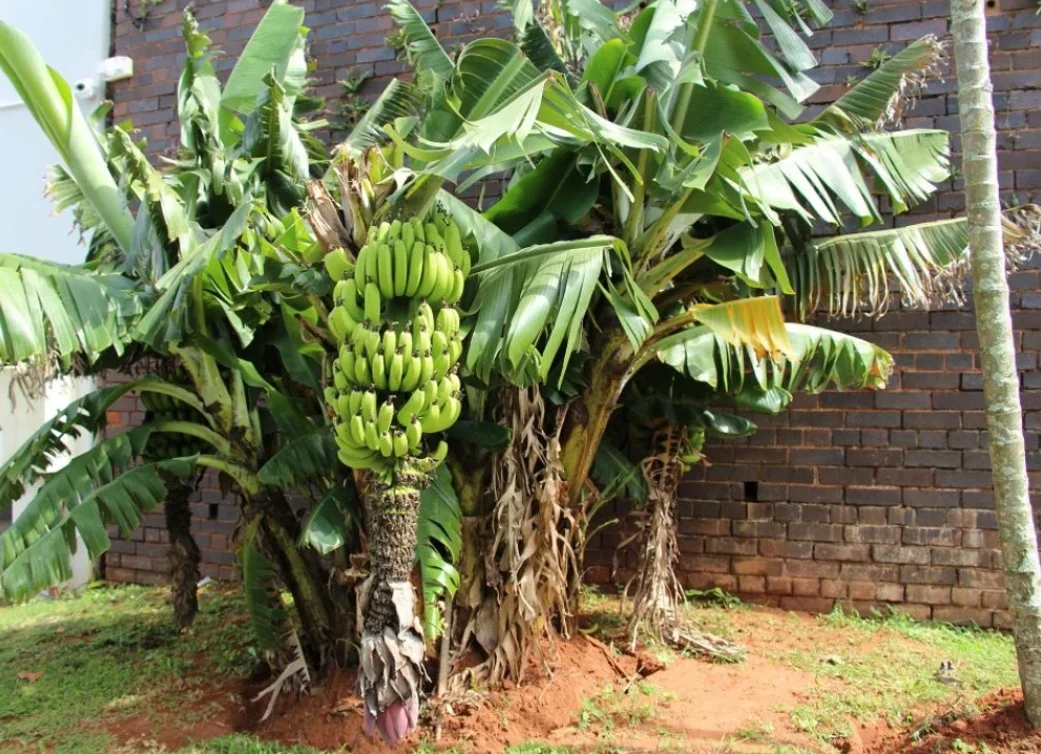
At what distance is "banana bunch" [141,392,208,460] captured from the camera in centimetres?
454

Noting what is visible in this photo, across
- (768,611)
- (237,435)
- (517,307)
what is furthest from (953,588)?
(237,435)

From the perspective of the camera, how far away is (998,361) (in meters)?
3.33

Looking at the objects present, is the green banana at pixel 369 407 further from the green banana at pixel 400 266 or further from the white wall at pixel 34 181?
the white wall at pixel 34 181

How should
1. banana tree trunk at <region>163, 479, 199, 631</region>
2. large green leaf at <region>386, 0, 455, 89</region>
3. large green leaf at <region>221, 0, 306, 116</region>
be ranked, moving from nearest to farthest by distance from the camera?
large green leaf at <region>221, 0, 306, 116</region> → large green leaf at <region>386, 0, 455, 89</region> → banana tree trunk at <region>163, 479, 199, 631</region>

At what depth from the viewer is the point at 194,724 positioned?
4078 millimetres

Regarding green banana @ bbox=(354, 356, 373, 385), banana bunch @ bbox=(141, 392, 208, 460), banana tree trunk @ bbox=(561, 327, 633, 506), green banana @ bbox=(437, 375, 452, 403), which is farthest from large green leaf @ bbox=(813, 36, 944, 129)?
banana bunch @ bbox=(141, 392, 208, 460)

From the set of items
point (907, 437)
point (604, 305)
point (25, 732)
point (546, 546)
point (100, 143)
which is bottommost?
point (25, 732)

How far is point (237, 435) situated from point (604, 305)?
1879mm

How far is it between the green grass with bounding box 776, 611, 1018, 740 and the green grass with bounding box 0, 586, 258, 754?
117 inches

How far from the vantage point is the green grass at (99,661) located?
13.8 ft

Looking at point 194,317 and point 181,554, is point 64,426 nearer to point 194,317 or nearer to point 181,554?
point 181,554

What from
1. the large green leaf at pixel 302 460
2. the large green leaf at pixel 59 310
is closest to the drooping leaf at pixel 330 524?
the large green leaf at pixel 302 460

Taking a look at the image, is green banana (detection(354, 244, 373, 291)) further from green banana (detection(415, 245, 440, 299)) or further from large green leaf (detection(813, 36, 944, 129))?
large green leaf (detection(813, 36, 944, 129))

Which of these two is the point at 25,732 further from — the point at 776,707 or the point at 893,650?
the point at 893,650
